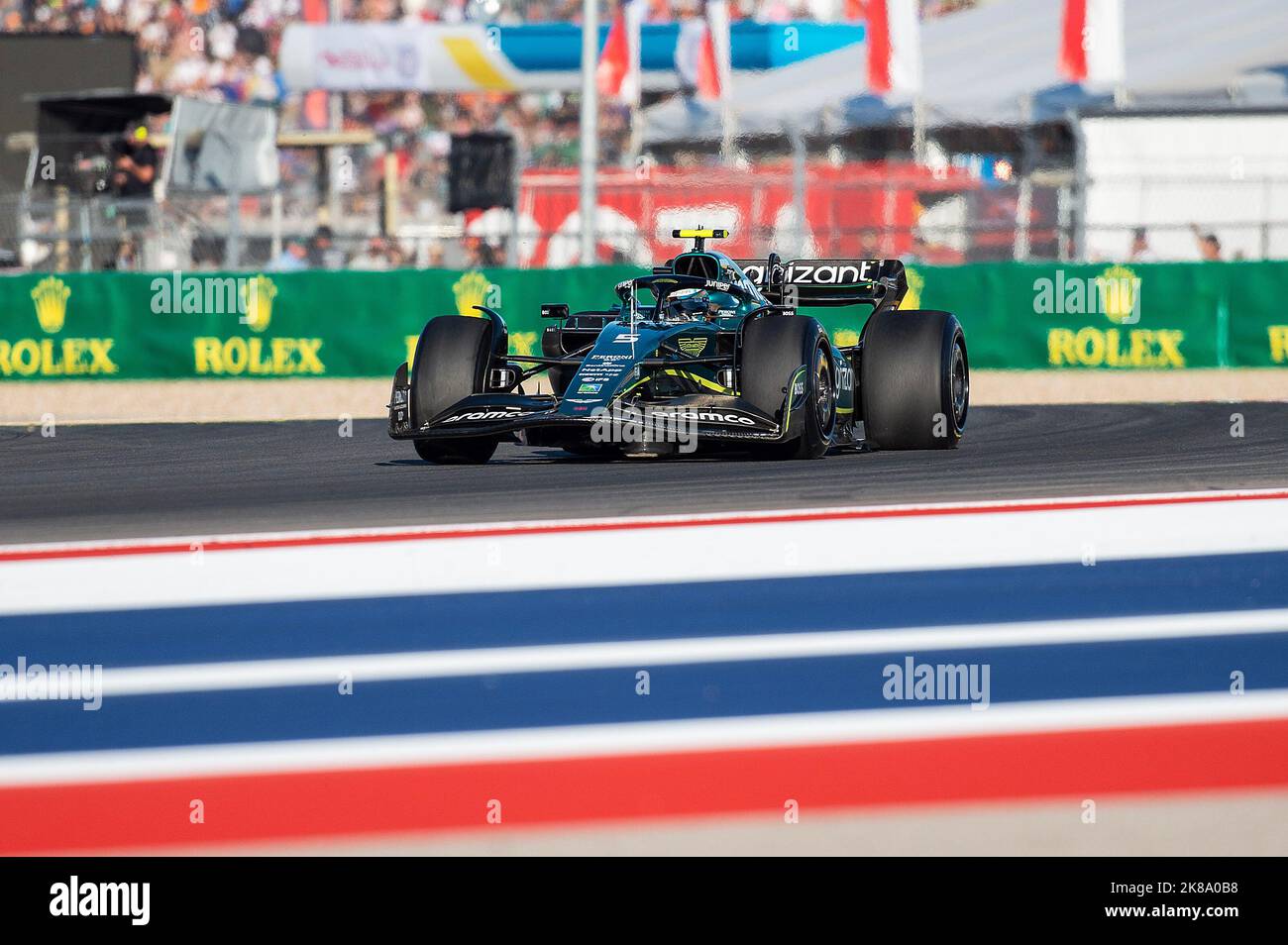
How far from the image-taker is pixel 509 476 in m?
10.3

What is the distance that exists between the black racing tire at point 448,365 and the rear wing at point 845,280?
1853mm

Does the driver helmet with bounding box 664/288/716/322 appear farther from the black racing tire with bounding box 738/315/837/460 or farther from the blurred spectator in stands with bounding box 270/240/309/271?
the blurred spectator in stands with bounding box 270/240/309/271

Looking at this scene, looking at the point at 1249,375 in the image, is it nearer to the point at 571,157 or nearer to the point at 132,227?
the point at 132,227

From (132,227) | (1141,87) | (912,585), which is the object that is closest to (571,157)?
(1141,87)

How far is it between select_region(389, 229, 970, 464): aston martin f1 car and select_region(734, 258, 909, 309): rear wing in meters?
0.01

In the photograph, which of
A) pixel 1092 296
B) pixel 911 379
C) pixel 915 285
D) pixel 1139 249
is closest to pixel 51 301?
pixel 915 285

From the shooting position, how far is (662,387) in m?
10.5

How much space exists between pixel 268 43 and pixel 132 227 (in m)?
14.9

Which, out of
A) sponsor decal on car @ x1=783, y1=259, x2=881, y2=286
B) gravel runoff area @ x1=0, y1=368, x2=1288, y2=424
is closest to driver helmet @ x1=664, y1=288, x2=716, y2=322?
sponsor decal on car @ x1=783, y1=259, x2=881, y2=286

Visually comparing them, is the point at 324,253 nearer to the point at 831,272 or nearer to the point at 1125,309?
the point at 1125,309
